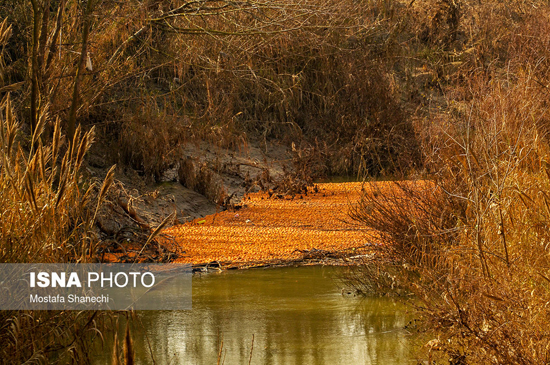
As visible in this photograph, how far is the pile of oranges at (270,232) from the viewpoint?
7.03 metres

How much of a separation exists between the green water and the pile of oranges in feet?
2.27

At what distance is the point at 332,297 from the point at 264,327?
38.1 inches

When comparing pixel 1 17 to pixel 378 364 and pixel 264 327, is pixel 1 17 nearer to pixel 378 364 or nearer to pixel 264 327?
pixel 264 327

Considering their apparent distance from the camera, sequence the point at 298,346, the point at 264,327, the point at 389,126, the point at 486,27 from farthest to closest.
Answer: the point at 486,27
the point at 389,126
the point at 264,327
the point at 298,346

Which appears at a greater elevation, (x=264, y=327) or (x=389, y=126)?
(x=389, y=126)

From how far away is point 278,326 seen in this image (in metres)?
4.76

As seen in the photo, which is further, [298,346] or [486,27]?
[486,27]

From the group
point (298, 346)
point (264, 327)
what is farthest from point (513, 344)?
point (264, 327)

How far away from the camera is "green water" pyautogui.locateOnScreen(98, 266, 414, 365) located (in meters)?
4.19

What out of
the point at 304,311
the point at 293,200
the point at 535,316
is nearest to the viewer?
the point at 535,316

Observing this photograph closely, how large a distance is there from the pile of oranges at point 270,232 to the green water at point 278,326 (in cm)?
69

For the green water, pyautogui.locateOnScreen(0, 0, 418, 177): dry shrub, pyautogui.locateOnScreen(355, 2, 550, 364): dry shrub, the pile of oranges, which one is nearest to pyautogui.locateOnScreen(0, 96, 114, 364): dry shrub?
the green water

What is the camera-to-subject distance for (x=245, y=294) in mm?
5699

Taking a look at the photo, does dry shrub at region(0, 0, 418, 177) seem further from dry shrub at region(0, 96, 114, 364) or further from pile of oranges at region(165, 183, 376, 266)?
dry shrub at region(0, 96, 114, 364)
